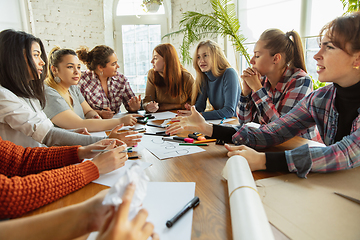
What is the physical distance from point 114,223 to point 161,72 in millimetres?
2360

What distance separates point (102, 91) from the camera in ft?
8.01

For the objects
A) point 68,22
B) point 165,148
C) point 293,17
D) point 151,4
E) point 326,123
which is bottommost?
point 165,148

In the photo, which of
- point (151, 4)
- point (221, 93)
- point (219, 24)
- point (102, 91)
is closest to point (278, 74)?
point (221, 93)

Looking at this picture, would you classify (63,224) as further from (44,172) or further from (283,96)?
(283,96)

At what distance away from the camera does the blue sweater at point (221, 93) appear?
1.90m

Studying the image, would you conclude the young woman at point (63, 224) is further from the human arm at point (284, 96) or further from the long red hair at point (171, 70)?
the long red hair at point (171, 70)

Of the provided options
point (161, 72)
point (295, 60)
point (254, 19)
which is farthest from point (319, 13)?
point (161, 72)

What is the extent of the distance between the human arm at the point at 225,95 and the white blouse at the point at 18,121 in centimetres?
112

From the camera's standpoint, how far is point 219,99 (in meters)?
2.21

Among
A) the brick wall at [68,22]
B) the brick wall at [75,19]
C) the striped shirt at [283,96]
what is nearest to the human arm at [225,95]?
the striped shirt at [283,96]

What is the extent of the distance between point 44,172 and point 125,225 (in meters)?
0.49

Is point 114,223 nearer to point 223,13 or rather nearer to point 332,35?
point 332,35

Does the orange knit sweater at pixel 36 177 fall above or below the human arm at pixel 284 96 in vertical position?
below

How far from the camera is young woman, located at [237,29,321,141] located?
139 cm
